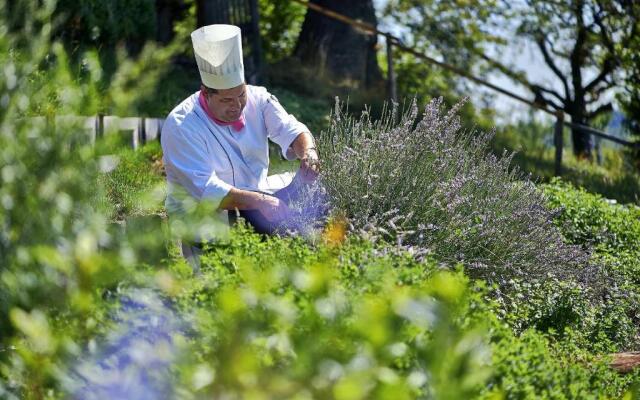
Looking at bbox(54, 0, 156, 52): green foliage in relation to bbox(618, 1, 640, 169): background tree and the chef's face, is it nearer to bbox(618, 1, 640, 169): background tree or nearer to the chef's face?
the chef's face

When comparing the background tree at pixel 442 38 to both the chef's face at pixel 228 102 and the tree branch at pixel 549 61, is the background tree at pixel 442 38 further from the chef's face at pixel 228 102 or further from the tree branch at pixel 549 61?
the chef's face at pixel 228 102

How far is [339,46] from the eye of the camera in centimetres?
1259

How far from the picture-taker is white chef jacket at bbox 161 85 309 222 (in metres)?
4.86

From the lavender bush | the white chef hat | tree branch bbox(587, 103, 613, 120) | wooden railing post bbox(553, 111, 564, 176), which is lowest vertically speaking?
tree branch bbox(587, 103, 613, 120)

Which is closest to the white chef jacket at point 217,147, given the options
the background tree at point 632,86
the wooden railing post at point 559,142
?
the wooden railing post at point 559,142

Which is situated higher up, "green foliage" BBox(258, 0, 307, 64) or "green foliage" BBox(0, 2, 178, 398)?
"green foliage" BBox(0, 2, 178, 398)

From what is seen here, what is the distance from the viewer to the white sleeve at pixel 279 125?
17.4ft

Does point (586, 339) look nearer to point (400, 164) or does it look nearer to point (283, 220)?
point (400, 164)

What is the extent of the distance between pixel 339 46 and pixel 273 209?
8105 millimetres

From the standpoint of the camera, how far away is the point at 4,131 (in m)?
2.93

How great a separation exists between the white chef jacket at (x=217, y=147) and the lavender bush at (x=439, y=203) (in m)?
0.30

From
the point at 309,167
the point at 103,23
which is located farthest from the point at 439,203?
the point at 103,23

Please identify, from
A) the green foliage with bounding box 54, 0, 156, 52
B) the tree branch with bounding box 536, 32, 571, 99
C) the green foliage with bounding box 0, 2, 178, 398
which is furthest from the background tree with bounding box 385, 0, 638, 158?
the green foliage with bounding box 0, 2, 178, 398

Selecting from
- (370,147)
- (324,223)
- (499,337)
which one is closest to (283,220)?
(324,223)
